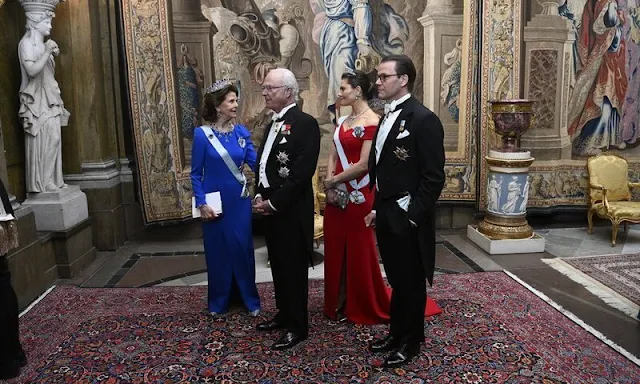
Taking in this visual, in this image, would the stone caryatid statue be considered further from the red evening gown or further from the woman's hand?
the red evening gown

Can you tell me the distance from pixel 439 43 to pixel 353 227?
3800 mm

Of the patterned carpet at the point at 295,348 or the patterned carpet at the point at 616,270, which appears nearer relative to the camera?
the patterned carpet at the point at 295,348

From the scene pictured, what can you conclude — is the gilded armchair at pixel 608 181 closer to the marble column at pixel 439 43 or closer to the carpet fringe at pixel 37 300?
the marble column at pixel 439 43

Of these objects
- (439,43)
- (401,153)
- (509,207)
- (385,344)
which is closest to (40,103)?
(401,153)

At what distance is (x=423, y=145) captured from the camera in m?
2.96

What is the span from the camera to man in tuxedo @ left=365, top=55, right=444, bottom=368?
297 centimetres

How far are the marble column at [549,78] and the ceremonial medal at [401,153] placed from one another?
172 inches

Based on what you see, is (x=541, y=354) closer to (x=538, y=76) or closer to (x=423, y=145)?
(x=423, y=145)

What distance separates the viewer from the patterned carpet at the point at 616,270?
15.4ft

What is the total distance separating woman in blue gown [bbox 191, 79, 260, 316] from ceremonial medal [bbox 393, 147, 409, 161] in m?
1.29

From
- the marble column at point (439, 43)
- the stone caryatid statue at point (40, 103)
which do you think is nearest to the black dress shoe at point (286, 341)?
the stone caryatid statue at point (40, 103)

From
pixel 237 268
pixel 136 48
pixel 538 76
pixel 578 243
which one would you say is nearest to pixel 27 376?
pixel 237 268

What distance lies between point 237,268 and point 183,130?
3.01 meters

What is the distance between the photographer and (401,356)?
3262 mm
